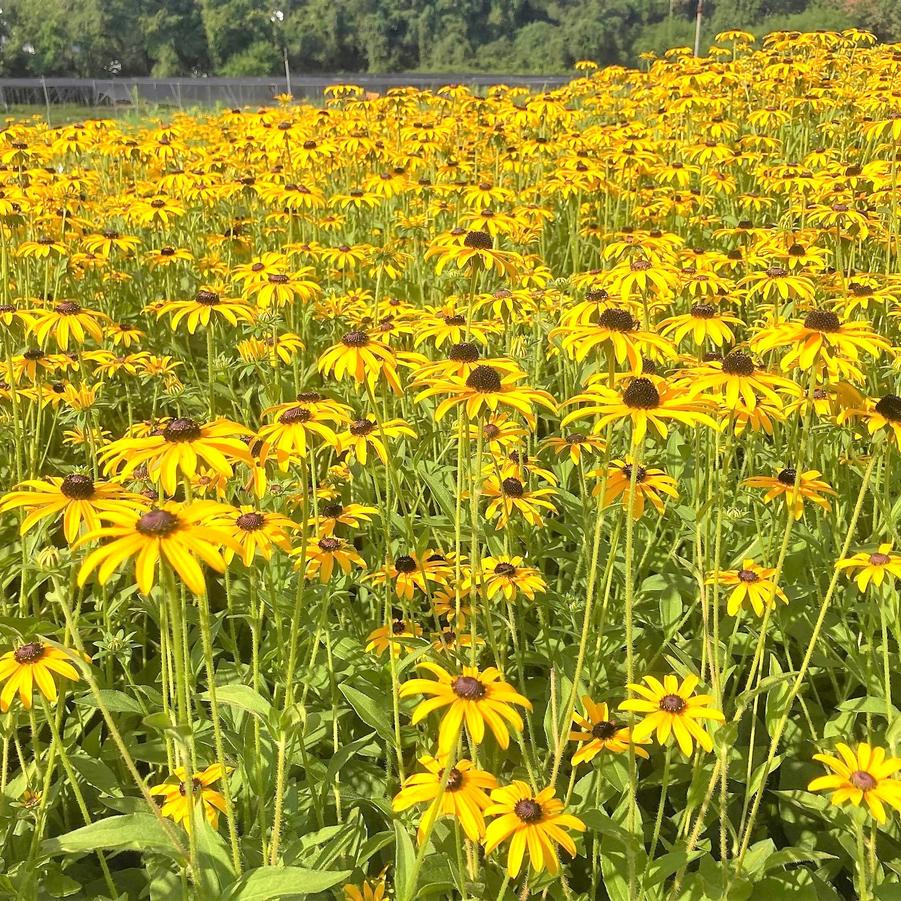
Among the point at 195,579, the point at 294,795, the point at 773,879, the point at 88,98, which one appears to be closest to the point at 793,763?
the point at 773,879

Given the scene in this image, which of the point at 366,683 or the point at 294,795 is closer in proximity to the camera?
the point at 294,795

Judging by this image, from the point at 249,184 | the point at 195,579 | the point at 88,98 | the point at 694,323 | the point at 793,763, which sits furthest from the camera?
the point at 88,98

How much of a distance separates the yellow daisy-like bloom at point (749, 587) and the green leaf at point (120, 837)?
5.46ft

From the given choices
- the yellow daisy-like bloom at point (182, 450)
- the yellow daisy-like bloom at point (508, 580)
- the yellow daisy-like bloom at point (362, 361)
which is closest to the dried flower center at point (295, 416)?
the yellow daisy-like bloom at point (362, 361)

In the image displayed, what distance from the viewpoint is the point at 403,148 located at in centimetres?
793

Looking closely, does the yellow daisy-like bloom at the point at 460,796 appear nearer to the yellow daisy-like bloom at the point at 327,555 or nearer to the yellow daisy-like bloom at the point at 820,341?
the yellow daisy-like bloom at the point at 327,555

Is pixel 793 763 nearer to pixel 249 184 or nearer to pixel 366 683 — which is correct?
pixel 366 683

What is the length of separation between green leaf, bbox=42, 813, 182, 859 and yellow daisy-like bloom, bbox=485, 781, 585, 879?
0.65 metres

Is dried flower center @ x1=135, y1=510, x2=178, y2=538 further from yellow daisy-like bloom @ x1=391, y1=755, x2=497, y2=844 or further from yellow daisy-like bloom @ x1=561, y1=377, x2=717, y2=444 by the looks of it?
yellow daisy-like bloom @ x1=561, y1=377, x2=717, y2=444

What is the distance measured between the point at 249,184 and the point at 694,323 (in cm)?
436

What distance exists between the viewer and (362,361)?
2.54 meters

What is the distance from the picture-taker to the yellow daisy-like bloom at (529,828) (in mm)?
1729

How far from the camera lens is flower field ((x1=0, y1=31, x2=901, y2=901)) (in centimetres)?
186

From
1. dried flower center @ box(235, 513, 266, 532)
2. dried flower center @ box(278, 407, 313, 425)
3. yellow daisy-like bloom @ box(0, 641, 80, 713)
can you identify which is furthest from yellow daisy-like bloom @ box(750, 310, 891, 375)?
yellow daisy-like bloom @ box(0, 641, 80, 713)
